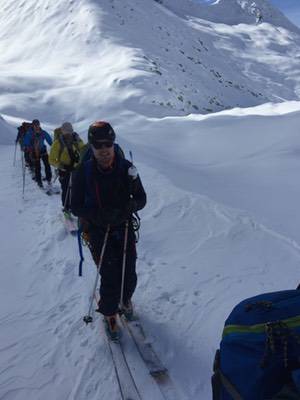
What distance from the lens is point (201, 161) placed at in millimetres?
13977

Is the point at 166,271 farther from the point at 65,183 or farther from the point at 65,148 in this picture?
the point at 65,183

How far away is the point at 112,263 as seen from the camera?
4445mm

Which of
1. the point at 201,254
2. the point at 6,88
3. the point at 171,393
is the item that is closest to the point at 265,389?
the point at 171,393

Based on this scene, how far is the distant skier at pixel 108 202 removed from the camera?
4.11m

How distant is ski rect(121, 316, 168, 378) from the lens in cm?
416

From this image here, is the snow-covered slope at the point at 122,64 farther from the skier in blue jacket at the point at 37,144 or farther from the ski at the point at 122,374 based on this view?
the ski at the point at 122,374

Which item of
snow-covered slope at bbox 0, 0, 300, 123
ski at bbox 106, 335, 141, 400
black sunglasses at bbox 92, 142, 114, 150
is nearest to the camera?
ski at bbox 106, 335, 141, 400

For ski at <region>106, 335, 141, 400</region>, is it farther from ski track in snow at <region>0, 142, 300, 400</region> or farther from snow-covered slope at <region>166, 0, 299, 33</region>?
snow-covered slope at <region>166, 0, 299, 33</region>

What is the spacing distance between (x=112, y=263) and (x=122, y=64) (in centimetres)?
3436

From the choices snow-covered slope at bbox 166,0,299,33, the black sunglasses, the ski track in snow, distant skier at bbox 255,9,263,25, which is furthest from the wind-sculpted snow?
distant skier at bbox 255,9,263,25

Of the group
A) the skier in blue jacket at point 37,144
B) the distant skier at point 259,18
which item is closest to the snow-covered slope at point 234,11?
the distant skier at point 259,18

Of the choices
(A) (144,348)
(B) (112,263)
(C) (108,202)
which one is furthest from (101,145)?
(A) (144,348)

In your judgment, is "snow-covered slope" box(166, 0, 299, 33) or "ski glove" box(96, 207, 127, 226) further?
"snow-covered slope" box(166, 0, 299, 33)

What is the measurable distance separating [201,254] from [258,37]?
7975cm
